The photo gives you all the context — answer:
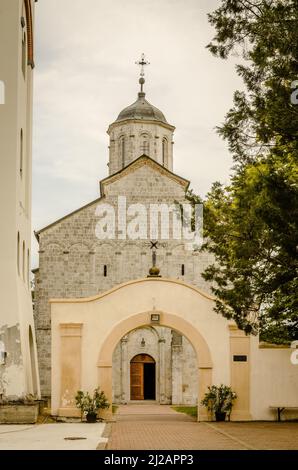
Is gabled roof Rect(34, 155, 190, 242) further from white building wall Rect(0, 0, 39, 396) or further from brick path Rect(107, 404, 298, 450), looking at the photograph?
brick path Rect(107, 404, 298, 450)

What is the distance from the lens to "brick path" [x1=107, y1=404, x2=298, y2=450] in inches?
661

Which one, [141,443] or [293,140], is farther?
[141,443]

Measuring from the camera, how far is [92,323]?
84.9 feet

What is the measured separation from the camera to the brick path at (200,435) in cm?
1678

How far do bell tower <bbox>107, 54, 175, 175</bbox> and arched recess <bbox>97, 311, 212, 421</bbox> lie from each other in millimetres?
26341

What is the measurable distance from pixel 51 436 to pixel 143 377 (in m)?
25.4

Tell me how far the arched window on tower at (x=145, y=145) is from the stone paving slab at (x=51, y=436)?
97.8 feet

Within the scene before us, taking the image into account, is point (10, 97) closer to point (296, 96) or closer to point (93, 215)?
point (296, 96)

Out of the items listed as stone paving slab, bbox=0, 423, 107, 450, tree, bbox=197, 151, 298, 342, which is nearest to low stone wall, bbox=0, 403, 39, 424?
stone paving slab, bbox=0, 423, 107, 450

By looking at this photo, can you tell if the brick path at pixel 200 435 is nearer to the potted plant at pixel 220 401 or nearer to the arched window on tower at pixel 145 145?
the potted plant at pixel 220 401

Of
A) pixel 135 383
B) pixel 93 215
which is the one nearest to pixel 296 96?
pixel 93 215

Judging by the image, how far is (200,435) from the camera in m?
19.7

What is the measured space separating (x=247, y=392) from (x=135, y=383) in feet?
64.7

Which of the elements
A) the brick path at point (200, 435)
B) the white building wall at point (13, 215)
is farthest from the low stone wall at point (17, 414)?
the brick path at point (200, 435)
